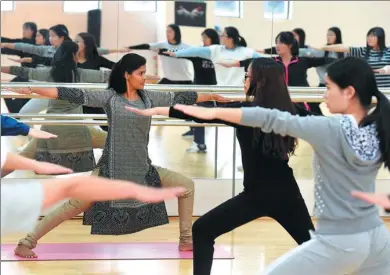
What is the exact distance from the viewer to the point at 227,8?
327 inches

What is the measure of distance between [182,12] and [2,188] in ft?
20.8

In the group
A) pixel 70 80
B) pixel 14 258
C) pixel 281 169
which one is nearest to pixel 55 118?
pixel 70 80

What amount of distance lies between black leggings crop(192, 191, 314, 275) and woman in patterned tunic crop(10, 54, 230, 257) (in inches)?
35.4

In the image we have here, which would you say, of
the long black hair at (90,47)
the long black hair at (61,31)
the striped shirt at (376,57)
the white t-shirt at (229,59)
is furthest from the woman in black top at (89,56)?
the striped shirt at (376,57)

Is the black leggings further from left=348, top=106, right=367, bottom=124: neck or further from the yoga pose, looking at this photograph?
the yoga pose

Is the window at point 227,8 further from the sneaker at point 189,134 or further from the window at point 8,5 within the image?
the window at point 8,5

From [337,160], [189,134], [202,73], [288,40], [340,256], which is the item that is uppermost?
[288,40]

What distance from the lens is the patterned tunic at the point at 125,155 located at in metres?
4.61

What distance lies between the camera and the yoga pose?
2.11 meters

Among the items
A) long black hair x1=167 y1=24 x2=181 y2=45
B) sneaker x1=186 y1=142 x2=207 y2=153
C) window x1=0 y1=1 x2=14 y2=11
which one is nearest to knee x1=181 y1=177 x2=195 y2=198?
sneaker x1=186 y1=142 x2=207 y2=153

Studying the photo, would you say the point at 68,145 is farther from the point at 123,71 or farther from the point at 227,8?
the point at 227,8

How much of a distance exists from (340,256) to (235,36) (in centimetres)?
517

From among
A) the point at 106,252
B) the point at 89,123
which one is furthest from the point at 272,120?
the point at 89,123

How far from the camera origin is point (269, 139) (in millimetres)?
3799
